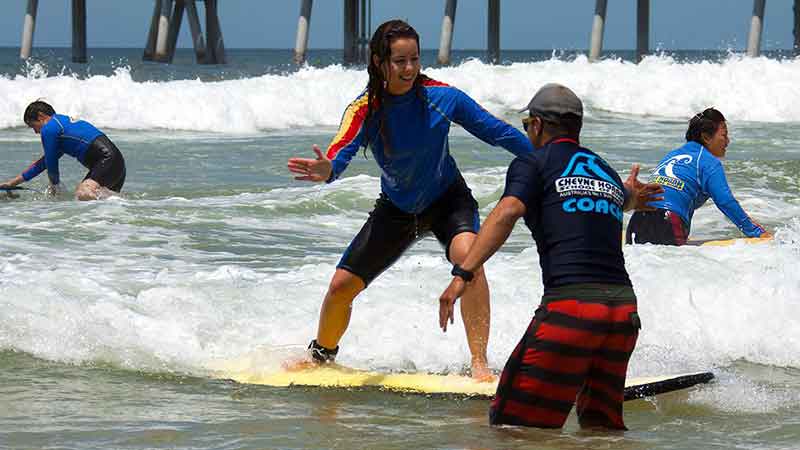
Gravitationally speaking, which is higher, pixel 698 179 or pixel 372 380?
pixel 698 179

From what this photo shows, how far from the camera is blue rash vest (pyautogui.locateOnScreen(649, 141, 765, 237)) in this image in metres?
7.21

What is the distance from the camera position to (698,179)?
24.2 ft

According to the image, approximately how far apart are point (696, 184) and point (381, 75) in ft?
10.4

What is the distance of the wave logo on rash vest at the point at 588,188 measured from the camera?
3768 millimetres

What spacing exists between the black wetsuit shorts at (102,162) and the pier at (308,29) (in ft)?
82.1

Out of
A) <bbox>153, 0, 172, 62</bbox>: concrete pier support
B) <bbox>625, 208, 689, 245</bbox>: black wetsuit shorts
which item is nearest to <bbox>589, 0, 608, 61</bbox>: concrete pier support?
<bbox>153, 0, 172, 62</bbox>: concrete pier support

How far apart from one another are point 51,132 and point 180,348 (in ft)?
16.7

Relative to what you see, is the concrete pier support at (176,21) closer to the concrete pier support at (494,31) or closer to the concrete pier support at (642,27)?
the concrete pier support at (494,31)

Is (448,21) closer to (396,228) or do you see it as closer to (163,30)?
(163,30)

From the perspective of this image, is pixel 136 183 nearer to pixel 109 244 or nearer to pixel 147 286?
pixel 109 244

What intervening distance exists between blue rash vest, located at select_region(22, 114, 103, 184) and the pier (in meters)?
25.3

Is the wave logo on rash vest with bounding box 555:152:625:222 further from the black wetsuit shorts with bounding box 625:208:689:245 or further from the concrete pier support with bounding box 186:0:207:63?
the concrete pier support with bounding box 186:0:207:63

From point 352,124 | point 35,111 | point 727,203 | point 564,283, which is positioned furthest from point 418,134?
point 35,111

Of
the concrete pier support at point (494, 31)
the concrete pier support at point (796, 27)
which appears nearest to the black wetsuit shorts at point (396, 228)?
the concrete pier support at point (494, 31)
